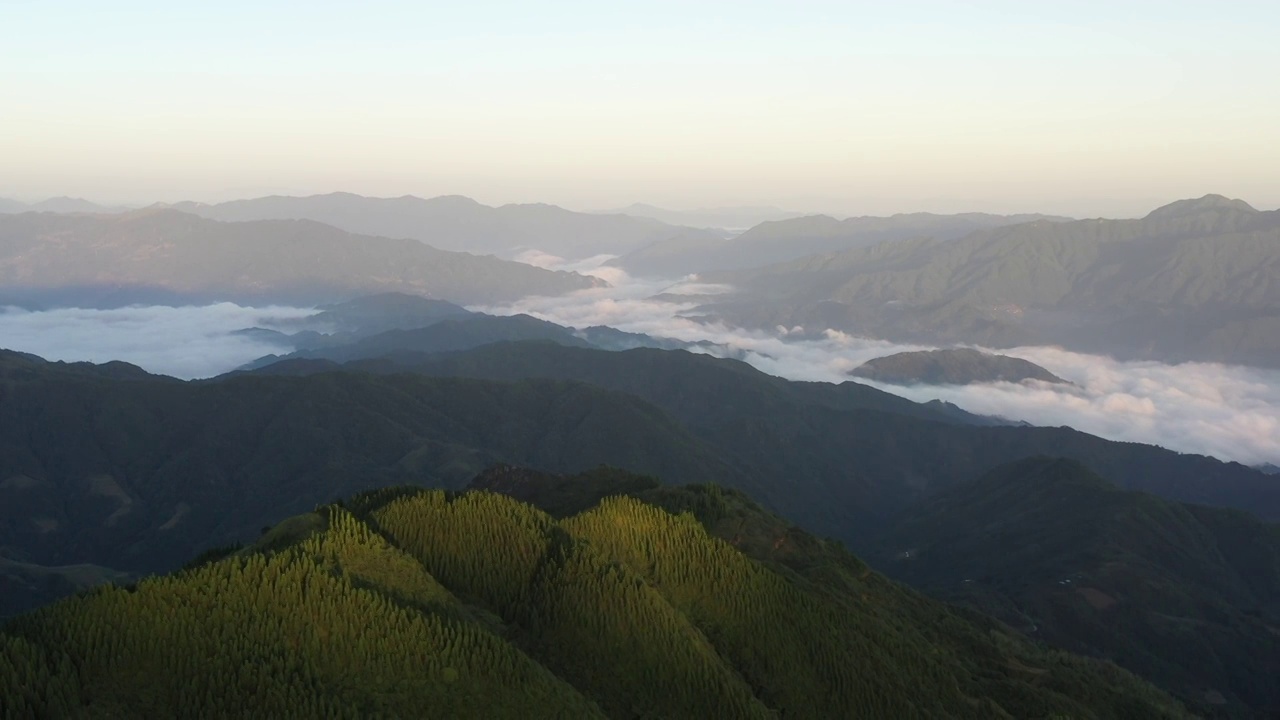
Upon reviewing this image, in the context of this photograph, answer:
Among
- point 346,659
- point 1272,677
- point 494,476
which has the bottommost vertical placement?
point 1272,677

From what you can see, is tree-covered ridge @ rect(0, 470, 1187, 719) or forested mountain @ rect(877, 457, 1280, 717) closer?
tree-covered ridge @ rect(0, 470, 1187, 719)

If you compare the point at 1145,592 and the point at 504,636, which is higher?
the point at 504,636

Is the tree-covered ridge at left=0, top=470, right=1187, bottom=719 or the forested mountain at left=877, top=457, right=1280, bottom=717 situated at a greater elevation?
the tree-covered ridge at left=0, top=470, right=1187, bottom=719

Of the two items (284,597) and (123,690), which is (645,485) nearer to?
(284,597)

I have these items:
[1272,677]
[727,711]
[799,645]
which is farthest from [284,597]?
[1272,677]

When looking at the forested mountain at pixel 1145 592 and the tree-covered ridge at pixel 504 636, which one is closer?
the tree-covered ridge at pixel 504 636
